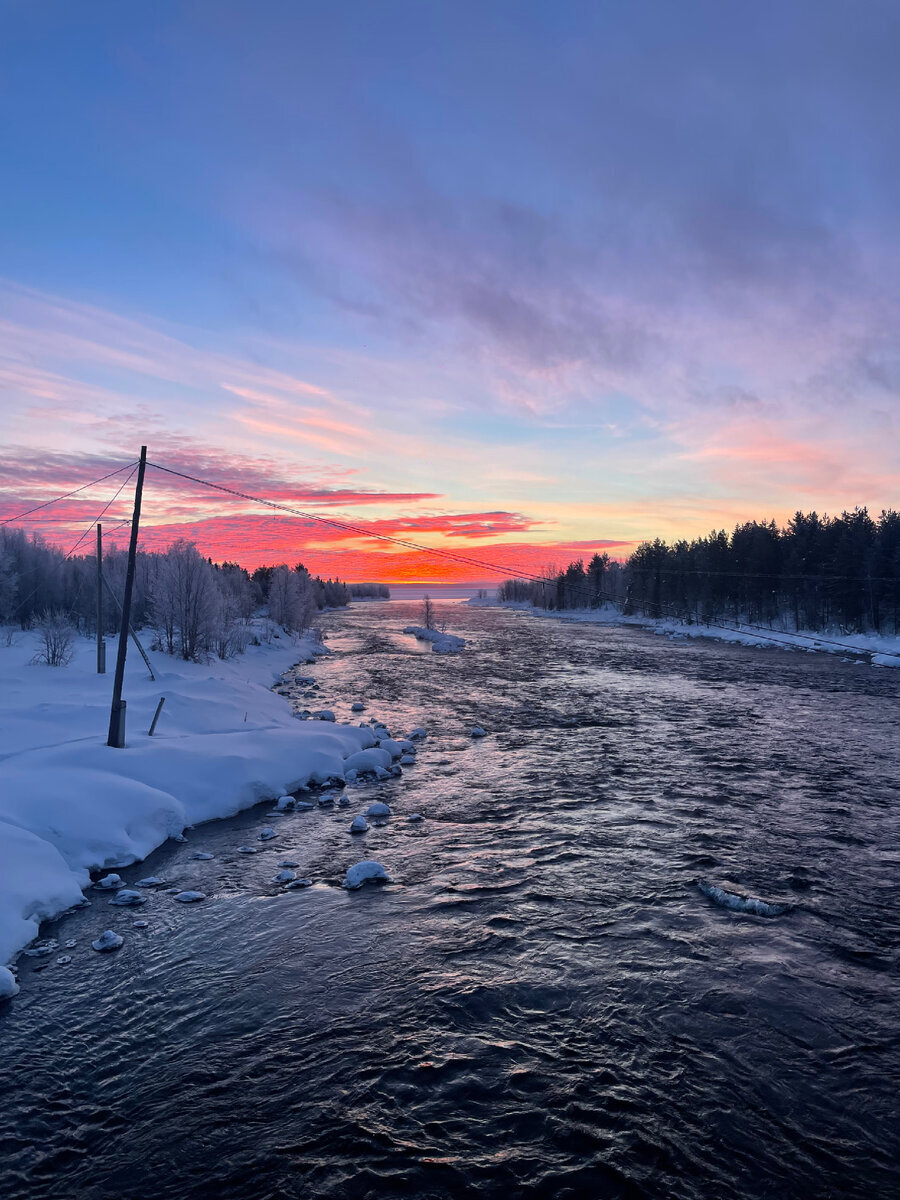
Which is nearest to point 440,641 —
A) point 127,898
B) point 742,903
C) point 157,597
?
point 157,597

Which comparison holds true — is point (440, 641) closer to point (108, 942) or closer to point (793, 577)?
point (793, 577)

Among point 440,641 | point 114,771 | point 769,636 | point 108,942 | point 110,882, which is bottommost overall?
point 110,882

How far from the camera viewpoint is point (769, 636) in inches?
3140

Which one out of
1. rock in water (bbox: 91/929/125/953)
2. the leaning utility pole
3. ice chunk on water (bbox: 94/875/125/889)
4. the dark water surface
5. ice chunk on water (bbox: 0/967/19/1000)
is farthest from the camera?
the leaning utility pole

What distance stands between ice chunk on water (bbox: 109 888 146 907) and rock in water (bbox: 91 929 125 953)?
1.23 metres

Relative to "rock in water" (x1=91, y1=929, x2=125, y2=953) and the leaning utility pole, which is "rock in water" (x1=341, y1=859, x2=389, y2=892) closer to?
"rock in water" (x1=91, y1=929, x2=125, y2=953)

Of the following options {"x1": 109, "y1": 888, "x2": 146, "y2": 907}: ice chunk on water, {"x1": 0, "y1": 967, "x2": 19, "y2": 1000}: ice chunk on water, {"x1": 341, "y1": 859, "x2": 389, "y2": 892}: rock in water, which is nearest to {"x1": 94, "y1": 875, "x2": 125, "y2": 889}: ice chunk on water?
{"x1": 109, "y1": 888, "x2": 146, "y2": 907}: ice chunk on water

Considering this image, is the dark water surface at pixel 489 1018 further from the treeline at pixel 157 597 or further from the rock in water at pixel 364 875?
the treeline at pixel 157 597

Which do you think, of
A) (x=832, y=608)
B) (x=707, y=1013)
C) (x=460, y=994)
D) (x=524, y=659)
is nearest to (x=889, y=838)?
(x=707, y=1013)

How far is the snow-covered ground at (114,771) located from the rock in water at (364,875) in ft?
14.5

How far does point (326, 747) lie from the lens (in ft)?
63.8

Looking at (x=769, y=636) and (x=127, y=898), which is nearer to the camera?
(x=127, y=898)

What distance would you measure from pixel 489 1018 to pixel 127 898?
6.70 m

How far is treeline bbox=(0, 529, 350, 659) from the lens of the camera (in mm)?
42000
